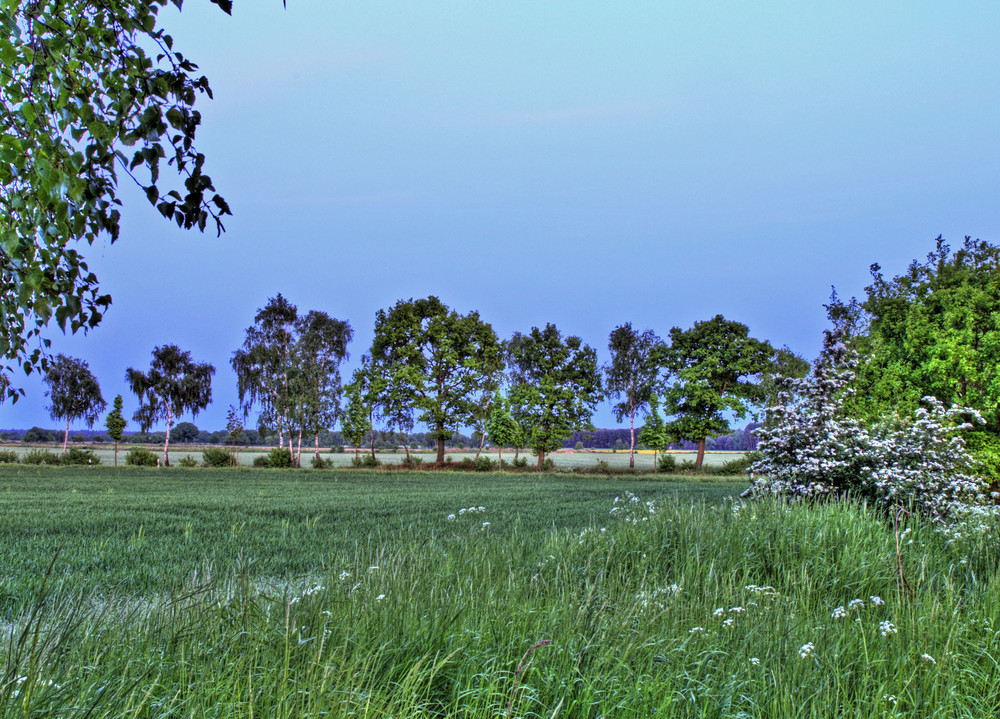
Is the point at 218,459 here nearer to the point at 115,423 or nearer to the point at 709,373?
the point at 115,423

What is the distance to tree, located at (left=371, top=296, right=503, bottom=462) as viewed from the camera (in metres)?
36.5

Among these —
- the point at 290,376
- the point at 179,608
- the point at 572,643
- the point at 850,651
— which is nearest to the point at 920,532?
the point at 850,651

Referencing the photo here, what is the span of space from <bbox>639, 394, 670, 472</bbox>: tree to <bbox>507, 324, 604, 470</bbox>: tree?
10.8ft

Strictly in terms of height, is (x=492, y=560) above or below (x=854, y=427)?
below

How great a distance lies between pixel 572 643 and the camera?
311cm

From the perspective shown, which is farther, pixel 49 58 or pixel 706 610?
pixel 706 610

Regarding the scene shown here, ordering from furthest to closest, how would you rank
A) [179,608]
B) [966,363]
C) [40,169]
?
1. [966,363]
2. [179,608]
3. [40,169]

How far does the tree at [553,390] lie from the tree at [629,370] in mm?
1855

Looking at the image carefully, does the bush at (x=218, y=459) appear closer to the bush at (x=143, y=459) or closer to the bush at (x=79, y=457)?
the bush at (x=143, y=459)

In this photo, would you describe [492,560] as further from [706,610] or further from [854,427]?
[854,427]

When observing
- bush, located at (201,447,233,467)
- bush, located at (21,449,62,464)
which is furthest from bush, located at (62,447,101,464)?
bush, located at (201,447,233,467)

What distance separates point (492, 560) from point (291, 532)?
6080 mm

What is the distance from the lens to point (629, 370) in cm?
4103

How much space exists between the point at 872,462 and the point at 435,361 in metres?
29.8
